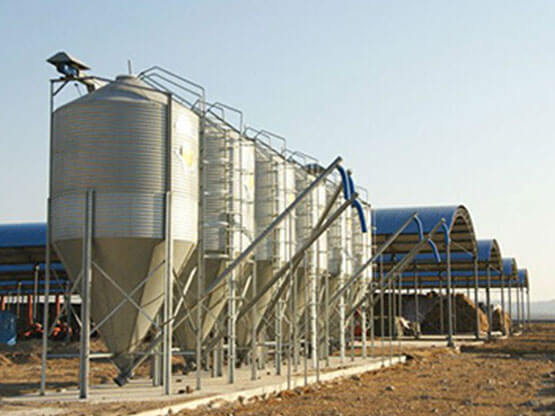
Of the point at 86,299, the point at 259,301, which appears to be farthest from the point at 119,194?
the point at 259,301

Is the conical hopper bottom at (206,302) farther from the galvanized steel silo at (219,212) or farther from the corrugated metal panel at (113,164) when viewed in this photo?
the corrugated metal panel at (113,164)

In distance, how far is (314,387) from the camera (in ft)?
72.5

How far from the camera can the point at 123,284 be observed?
1883cm

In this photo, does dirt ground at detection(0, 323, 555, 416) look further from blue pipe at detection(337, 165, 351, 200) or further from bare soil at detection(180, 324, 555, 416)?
blue pipe at detection(337, 165, 351, 200)

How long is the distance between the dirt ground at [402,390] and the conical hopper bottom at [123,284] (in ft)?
9.48

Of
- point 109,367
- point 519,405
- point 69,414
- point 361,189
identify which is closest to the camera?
point 69,414

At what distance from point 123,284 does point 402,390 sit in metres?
8.28

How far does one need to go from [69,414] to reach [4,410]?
66.0 inches

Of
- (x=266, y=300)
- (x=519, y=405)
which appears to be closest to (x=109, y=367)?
(x=266, y=300)

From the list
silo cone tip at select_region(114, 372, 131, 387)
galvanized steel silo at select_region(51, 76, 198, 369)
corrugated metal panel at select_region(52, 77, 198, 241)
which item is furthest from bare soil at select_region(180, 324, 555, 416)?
corrugated metal panel at select_region(52, 77, 198, 241)

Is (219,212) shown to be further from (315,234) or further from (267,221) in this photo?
(267,221)

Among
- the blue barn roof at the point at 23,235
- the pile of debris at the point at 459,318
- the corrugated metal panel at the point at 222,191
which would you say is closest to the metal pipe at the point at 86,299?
the corrugated metal panel at the point at 222,191

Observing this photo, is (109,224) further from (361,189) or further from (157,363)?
(361,189)

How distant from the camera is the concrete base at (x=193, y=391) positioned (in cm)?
1695
